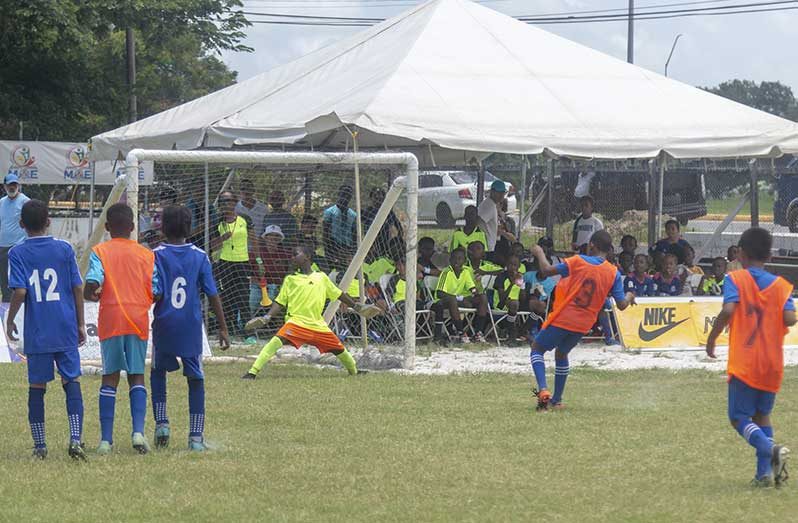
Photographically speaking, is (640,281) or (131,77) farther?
(131,77)

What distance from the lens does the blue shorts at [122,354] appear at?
848 cm

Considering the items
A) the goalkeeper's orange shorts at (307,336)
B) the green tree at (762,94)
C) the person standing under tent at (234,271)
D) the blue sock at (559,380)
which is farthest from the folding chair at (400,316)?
the green tree at (762,94)

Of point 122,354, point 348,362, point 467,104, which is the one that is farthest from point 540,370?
point 467,104

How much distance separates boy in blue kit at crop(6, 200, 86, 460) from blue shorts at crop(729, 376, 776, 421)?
4170 millimetres

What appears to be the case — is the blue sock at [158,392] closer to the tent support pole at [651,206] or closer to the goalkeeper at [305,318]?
the goalkeeper at [305,318]

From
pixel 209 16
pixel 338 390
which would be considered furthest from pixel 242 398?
pixel 209 16

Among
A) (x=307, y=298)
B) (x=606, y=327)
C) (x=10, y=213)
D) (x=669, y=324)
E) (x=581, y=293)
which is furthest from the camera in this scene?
(x=10, y=213)

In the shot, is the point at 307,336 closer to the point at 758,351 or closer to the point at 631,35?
the point at 758,351

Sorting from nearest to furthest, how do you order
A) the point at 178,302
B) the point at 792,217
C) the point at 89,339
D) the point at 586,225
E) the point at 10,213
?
the point at 178,302 < the point at 89,339 < the point at 10,213 < the point at 586,225 < the point at 792,217

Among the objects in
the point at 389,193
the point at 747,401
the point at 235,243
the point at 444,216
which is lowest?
the point at 747,401

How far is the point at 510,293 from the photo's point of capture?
16.4m

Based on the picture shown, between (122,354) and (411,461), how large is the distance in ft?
6.82

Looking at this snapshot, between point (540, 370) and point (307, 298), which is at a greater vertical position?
point (307, 298)

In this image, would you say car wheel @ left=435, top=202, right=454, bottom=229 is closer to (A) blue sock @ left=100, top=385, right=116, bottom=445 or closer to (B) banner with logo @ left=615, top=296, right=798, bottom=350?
(B) banner with logo @ left=615, top=296, right=798, bottom=350
